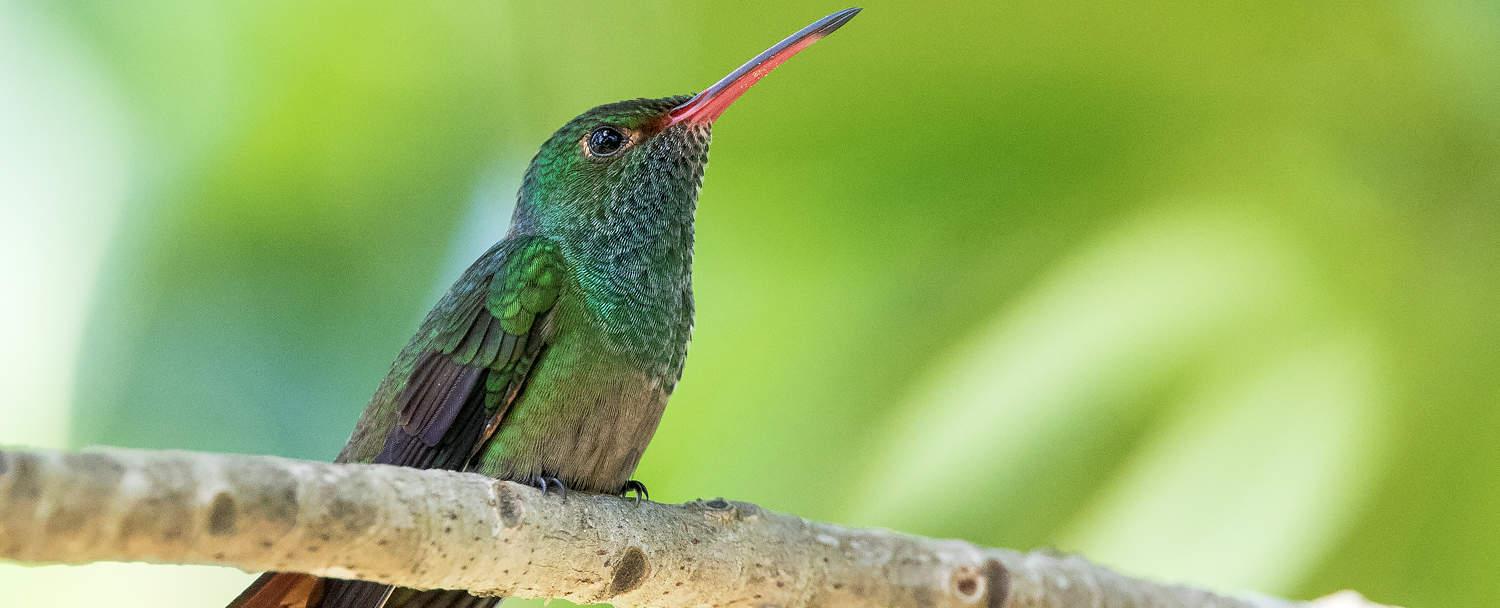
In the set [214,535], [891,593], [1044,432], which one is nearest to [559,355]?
[891,593]

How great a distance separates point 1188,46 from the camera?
4.35m

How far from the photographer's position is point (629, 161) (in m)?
3.79

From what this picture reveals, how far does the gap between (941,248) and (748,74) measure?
46.9 inches

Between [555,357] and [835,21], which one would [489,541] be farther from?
[835,21]

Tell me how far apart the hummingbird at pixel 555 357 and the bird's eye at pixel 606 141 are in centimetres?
6

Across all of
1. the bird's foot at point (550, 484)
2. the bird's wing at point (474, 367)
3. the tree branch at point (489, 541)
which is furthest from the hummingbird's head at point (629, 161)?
the tree branch at point (489, 541)

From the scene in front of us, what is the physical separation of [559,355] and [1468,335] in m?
2.77

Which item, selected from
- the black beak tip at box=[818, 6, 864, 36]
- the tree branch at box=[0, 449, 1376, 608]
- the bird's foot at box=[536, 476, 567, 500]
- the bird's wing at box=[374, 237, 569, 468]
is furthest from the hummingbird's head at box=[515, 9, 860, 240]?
the tree branch at box=[0, 449, 1376, 608]

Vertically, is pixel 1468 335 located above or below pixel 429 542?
above

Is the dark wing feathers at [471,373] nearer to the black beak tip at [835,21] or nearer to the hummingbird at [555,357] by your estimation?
the hummingbird at [555,357]

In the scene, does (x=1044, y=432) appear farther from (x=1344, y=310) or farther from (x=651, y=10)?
(x=651, y=10)

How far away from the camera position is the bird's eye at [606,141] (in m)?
3.82

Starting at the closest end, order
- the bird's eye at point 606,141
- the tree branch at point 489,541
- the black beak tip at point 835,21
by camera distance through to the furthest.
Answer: the tree branch at point 489,541, the black beak tip at point 835,21, the bird's eye at point 606,141

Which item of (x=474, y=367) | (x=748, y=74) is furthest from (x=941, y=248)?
(x=474, y=367)
